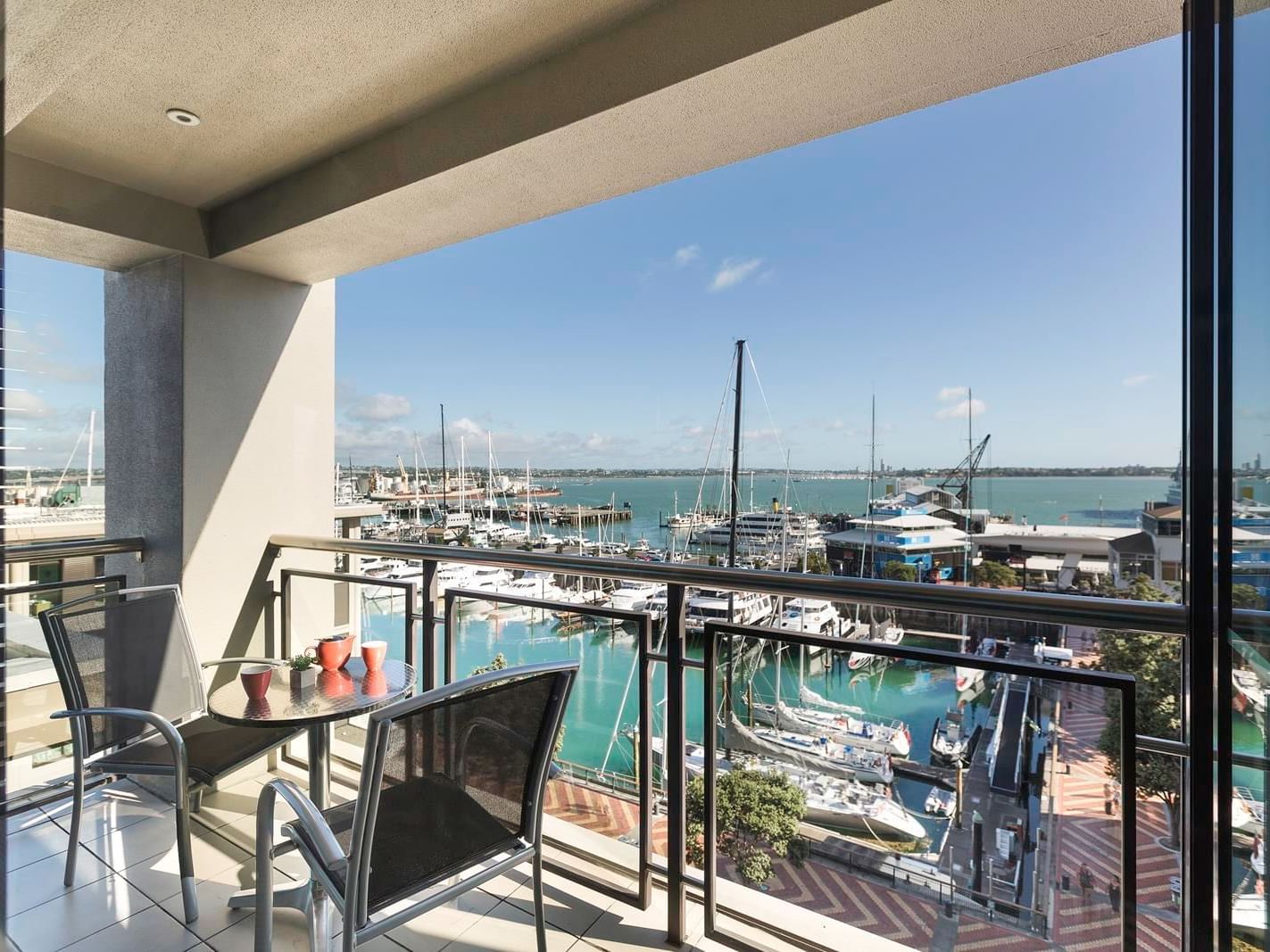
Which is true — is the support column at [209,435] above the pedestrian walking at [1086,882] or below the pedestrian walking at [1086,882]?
above

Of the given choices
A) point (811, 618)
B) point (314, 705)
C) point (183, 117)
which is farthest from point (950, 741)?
point (183, 117)

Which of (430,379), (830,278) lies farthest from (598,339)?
(830,278)

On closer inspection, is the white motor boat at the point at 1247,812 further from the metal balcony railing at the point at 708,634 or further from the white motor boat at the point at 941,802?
the white motor boat at the point at 941,802

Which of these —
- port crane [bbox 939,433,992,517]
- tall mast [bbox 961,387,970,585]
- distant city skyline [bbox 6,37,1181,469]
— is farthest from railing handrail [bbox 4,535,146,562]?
port crane [bbox 939,433,992,517]

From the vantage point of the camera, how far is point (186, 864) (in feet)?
6.57

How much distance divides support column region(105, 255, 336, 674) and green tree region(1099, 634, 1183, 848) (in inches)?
133

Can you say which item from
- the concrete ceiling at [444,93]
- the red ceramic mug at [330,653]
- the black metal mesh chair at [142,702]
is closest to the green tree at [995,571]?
the concrete ceiling at [444,93]

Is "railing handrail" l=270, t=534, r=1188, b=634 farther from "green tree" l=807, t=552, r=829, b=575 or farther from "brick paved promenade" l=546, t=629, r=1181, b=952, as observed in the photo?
"green tree" l=807, t=552, r=829, b=575

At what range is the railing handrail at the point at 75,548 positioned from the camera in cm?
272

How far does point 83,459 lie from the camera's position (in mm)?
3184

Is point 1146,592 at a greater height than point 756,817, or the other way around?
point 1146,592

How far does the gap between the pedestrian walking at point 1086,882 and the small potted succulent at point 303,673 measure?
85.0 inches

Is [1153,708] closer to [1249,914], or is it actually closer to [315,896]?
[1249,914]

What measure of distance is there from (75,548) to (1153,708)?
3915 mm
